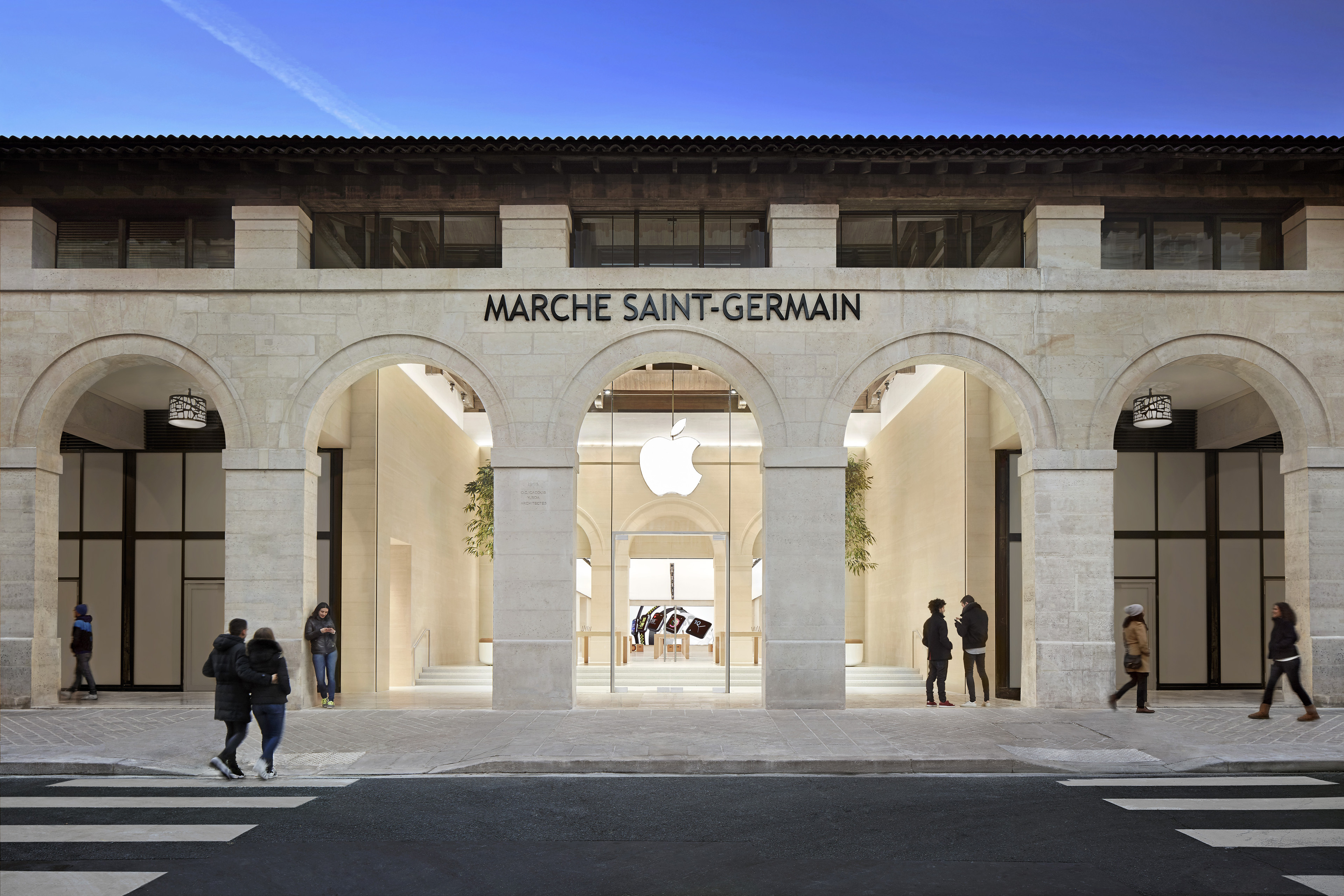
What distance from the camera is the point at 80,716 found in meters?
14.3

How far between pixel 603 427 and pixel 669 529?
205 cm

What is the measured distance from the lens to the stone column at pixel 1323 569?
49.9 ft

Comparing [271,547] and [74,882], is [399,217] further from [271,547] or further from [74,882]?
[74,882]

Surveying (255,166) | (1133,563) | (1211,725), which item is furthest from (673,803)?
(1133,563)

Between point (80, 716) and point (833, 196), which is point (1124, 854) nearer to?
point (833, 196)

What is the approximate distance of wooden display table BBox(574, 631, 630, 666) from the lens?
1848 cm

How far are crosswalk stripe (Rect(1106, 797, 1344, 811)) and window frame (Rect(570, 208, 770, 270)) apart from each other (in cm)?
945

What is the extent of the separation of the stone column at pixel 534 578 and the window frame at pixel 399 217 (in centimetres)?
313

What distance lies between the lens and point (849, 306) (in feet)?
51.7

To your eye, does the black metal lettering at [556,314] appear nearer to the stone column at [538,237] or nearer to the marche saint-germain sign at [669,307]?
the marche saint-germain sign at [669,307]

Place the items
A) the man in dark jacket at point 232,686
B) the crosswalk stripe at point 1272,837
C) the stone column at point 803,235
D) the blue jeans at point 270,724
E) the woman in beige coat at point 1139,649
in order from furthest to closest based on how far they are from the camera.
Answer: the stone column at point 803,235 → the woman in beige coat at point 1139,649 → the blue jeans at point 270,724 → the man in dark jacket at point 232,686 → the crosswalk stripe at point 1272,837

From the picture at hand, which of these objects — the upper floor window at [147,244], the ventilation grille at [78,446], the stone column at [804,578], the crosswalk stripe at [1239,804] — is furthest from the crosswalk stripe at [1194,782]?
the ventilation grille at [78,446]

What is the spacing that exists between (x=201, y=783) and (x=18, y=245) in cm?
955

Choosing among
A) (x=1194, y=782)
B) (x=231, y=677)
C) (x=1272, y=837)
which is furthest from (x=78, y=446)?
(x=1272, y=837)
